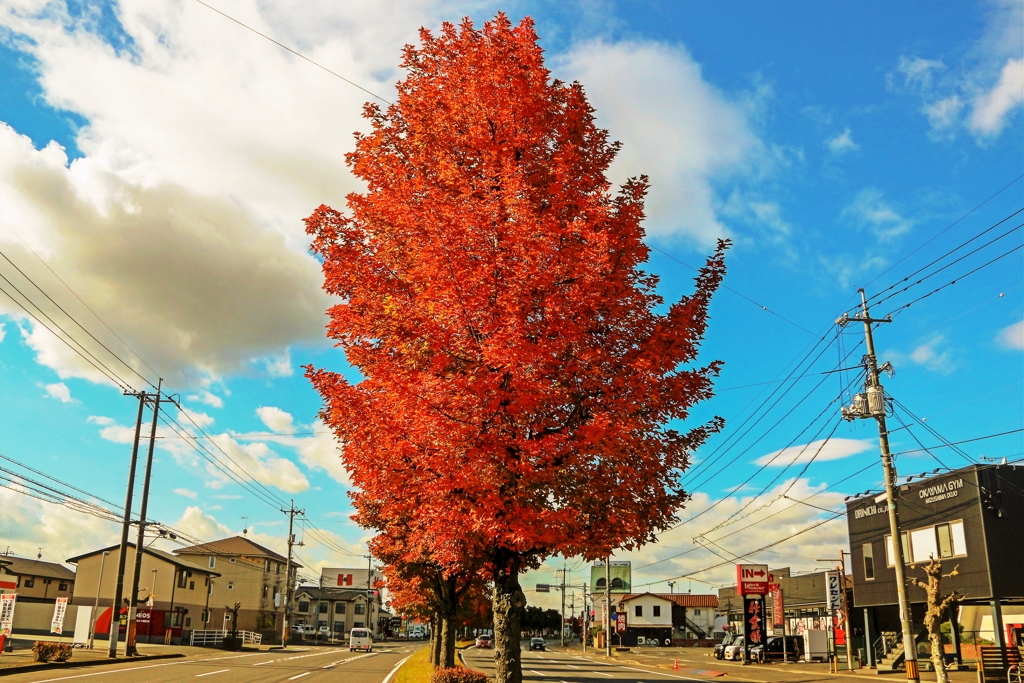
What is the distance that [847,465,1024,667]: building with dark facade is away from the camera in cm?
3291

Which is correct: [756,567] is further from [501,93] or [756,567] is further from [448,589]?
[501,93]

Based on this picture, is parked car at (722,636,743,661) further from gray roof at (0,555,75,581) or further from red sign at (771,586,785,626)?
gray roof at (0,555,75,581)

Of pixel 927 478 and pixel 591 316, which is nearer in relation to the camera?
pixel 591 316

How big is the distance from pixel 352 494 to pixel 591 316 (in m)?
17.3

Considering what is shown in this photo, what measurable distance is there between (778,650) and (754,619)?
4.33 meters

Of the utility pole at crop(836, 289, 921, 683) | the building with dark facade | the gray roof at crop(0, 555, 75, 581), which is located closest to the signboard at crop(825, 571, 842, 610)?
the building with dark facade

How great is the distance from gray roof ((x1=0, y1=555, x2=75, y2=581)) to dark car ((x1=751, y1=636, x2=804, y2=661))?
70.6 metres

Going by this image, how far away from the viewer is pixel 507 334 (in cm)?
1036

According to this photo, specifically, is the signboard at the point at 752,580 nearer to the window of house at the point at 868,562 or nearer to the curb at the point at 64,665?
the window of house at the point at 868,562

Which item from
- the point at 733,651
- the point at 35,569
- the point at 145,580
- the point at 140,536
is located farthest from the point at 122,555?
the point at 35,569

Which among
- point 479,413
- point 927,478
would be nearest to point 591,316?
point 479,413

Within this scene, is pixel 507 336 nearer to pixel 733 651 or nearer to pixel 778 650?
pixel 778 650

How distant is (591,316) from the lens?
1148cm

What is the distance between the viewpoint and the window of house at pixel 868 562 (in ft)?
142
